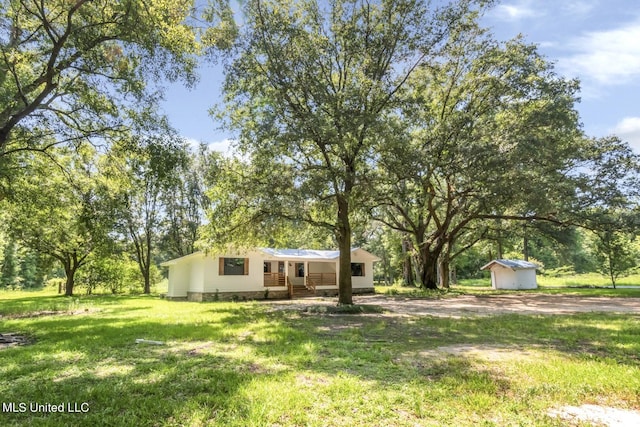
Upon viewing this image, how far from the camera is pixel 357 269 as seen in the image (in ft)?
76.8

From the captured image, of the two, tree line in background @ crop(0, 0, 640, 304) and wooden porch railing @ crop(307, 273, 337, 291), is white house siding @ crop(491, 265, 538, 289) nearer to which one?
tree line in background @ crop(0, 0, 640, 304)

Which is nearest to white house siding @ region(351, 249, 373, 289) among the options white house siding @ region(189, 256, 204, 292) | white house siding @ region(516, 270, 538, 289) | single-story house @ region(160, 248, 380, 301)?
single-story house @ region(160, 248, 380, 301)

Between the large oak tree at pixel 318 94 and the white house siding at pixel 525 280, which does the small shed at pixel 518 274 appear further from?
the large oak tree at pixel 318 94

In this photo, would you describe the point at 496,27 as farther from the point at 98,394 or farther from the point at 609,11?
the point at 98,394

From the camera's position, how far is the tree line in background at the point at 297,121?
Answer: 830 cm

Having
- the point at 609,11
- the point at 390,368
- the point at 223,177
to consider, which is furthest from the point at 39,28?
the point at 609,11

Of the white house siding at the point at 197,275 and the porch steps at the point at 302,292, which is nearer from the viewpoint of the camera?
the white house siding at the point at 197,275

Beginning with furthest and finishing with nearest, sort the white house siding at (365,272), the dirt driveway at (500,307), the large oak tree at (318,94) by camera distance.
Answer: the white house siding at (365,272) < the dirt driveway at (500,307) < the large oak tree at (318,94)

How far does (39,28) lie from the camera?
7.91 metres

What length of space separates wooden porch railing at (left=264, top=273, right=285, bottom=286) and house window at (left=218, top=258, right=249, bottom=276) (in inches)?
54.5

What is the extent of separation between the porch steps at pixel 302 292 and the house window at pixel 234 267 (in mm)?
3403

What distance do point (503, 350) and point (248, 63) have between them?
1089 centimetres

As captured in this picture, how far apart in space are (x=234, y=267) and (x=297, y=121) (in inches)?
410

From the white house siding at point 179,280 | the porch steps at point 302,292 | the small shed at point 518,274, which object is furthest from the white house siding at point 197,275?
the small shed at point 518,274
